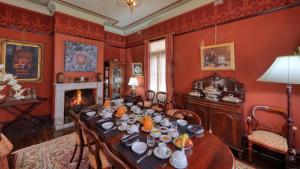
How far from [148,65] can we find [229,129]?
2.99 meters

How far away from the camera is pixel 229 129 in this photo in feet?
8.23

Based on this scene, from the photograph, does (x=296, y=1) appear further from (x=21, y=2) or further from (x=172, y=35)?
(x=21, y=2)

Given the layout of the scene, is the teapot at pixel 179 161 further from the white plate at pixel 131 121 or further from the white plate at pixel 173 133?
the white plate at pixel 131 121

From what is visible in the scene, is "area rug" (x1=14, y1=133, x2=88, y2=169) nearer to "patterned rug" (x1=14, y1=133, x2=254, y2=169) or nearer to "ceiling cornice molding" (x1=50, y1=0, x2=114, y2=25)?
"patterned rug" (x1=14, y1=133, x2=254, y2=169)

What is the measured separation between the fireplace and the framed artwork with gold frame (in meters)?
0.90

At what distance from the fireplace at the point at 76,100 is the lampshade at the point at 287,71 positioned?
4.56 m

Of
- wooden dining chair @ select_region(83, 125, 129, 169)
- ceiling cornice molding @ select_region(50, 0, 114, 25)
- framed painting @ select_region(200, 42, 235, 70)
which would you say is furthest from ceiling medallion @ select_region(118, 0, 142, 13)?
wooden dining chair @ select_region(83, 125, 129, 169)

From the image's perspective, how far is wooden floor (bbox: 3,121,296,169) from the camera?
7.51ft

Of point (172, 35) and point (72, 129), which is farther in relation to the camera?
point (172, 35)

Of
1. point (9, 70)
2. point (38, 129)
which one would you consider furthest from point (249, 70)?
point (9, 70)

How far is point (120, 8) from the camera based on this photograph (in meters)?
3.81

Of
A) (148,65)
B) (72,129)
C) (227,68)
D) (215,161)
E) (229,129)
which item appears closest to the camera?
(215,161)

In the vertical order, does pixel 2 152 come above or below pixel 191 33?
below

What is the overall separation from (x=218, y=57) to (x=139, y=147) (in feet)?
8.80
